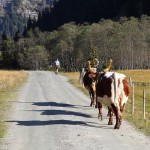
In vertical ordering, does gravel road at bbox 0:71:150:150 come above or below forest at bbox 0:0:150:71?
below

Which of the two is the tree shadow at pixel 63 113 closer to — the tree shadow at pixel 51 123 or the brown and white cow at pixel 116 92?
the tree shadow at pixel 51 123

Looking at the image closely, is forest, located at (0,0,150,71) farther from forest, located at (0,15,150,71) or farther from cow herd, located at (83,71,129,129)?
cow herd, located at (83,71,129,129)

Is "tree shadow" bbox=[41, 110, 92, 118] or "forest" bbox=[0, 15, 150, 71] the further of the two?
"forest" bbox=[0, 15, 150, 71]

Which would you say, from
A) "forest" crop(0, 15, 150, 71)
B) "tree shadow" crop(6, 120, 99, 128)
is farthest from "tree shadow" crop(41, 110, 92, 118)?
"forest" crop(0, 15, 150, 71)

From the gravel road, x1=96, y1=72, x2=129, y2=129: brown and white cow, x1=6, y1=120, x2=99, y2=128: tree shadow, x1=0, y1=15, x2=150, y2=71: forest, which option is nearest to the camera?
the gravel road

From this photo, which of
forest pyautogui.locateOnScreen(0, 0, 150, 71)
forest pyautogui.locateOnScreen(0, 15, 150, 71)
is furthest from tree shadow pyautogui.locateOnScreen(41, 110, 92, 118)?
forest pyautogui.locateOnScreen(0, 15, 150, 71)

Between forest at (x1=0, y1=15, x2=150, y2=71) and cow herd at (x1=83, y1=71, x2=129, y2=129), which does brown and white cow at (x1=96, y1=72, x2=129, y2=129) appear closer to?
cow herd at (x1=83, y1=71, x2=129, y2=129)

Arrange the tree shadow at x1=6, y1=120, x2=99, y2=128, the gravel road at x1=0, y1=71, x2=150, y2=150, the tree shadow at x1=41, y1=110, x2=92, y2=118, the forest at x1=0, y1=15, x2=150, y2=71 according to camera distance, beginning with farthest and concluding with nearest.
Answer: the forest at x1=0, y1=15, x2=150, y2=71, the tree shadow at x1=41, y1=110, x2=92, y2=118, the tree shadow at x1=6, y1=120, x2=99, y2=128, the gravel road at x1=0, y1=71, x2=150, y2=150

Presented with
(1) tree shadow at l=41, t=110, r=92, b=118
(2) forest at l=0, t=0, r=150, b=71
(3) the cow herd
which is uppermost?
(2) forest at l=0, t=0, r=150, b=71

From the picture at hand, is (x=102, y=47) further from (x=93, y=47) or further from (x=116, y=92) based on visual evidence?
(x=116, y=92)

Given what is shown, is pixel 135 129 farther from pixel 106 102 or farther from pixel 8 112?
pixel 8 112

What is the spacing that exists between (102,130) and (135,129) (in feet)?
4.09

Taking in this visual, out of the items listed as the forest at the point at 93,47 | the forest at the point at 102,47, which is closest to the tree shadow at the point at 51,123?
→ the forest at the point at 93,47

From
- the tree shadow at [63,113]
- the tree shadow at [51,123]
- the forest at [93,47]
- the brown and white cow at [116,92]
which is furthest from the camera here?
the forest at [93,47]
